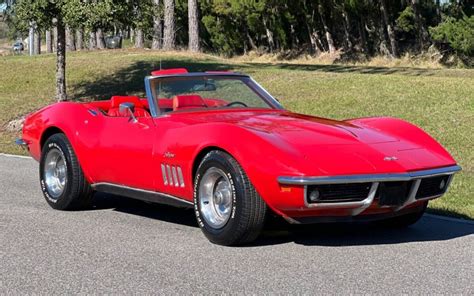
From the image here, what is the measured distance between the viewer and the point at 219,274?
16.5ft

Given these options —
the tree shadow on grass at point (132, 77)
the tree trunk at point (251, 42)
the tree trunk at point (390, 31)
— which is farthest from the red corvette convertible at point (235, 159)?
the tree trunk at point (251, 42)

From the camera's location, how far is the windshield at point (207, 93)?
6869mm

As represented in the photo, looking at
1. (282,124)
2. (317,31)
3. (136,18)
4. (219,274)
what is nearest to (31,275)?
(219,274)

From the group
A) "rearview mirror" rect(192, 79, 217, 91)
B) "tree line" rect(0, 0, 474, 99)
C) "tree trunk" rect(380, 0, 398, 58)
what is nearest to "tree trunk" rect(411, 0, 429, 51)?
"tree line" rect(0, 0, 474, 99)

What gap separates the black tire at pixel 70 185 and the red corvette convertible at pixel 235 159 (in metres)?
0.01

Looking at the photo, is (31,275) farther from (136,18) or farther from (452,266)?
(136,18)

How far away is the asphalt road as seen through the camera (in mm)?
4770

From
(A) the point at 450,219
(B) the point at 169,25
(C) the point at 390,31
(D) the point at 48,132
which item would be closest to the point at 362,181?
(A) the point at 450,219

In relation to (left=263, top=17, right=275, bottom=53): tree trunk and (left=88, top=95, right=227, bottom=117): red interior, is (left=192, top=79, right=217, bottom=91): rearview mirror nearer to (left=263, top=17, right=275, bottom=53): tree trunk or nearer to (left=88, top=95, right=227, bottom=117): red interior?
(left=88, top=95, right=227, bottom=117): red interior

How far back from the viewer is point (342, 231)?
6.48 metres

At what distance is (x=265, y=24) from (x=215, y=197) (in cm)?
4359

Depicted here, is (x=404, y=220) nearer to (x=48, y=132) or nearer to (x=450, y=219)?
(x=450, y=219)

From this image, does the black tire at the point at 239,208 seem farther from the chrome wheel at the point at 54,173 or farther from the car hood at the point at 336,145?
the chrome wheel at the point at 54,173

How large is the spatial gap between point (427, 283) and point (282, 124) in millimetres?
1914
